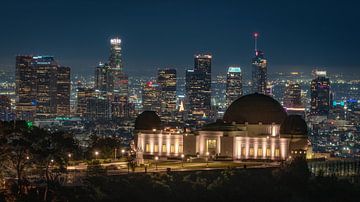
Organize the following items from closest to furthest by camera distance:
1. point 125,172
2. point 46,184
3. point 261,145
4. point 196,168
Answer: point 46,184, point 125,172, point 196,168, point 261,145

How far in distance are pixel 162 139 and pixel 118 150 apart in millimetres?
7199

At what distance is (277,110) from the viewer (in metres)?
139

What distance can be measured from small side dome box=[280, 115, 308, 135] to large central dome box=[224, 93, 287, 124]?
4.90m

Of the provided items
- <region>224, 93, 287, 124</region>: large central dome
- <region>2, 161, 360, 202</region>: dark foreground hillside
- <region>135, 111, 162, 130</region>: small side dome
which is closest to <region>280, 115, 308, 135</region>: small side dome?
Result: <region>224, 93, 287, 124</region>: large central dome

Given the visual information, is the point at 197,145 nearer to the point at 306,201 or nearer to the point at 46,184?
the point at 306,201

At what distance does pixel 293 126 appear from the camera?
131 meters

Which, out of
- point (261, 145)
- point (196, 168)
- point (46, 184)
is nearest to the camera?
point (46, 184)

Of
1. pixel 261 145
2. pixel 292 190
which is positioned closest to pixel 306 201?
pixel 292 190

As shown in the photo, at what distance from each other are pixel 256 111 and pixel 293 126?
931 centimetres

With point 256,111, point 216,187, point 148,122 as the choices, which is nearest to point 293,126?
point 256,111

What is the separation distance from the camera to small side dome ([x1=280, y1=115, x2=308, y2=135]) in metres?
130

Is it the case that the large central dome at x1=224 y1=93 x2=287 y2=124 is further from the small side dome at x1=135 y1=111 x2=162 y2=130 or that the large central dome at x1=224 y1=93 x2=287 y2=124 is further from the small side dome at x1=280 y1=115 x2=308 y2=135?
the small side dome at x1=135 y1=111 x2=162 y2=130

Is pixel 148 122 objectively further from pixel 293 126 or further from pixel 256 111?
pixel 293 126

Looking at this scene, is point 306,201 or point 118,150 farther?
point 118,150
